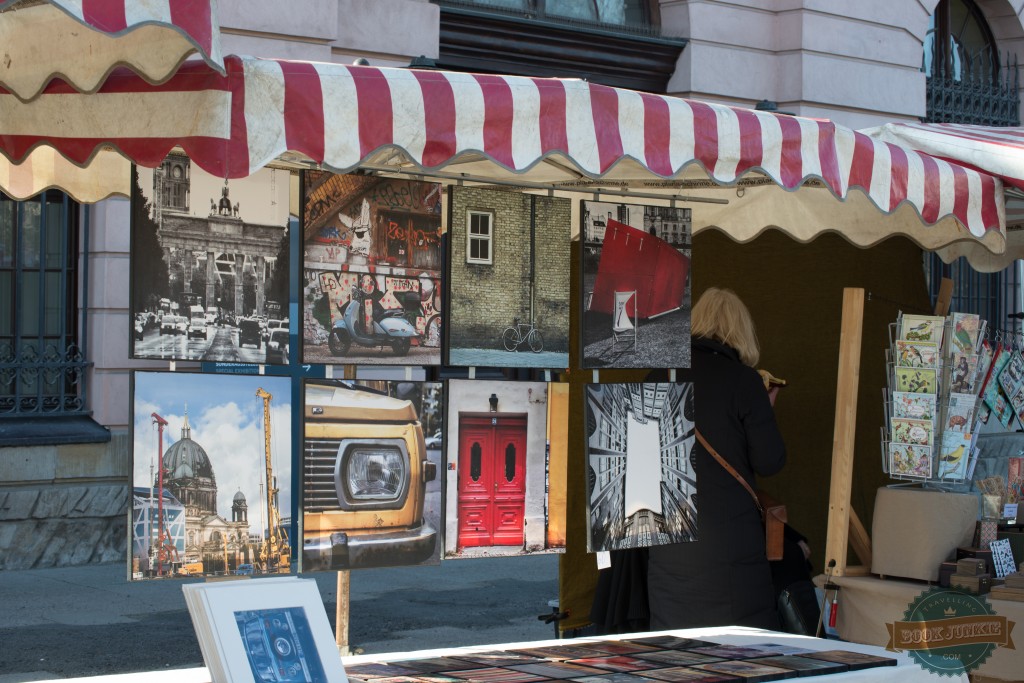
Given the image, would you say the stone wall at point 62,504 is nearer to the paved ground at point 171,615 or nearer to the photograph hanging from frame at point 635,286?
the paved ground at point 171,615

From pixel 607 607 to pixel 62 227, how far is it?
6465 millimetres

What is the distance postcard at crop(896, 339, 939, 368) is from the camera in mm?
5203

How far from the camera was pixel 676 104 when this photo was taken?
3.76m

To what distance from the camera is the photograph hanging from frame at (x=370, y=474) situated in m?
3.71

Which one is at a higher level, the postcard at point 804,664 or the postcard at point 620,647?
the postcard at point 804,664

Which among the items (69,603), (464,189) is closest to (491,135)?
(464,189)

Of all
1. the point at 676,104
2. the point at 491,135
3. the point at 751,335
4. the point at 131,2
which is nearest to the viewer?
the point at 131,2

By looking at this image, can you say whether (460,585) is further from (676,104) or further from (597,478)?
(676,104)

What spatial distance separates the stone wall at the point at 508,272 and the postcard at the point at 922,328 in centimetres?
176

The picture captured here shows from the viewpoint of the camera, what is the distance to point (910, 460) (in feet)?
17.1

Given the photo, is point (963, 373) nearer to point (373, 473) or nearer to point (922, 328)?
point (922, 328)

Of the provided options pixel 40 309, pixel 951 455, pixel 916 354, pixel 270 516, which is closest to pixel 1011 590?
pixel 951 455

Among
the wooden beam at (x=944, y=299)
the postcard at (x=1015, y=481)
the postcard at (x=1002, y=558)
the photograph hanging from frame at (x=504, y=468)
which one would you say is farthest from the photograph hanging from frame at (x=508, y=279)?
the postcard at (x=1015, y=481)

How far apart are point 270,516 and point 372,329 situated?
616mm
